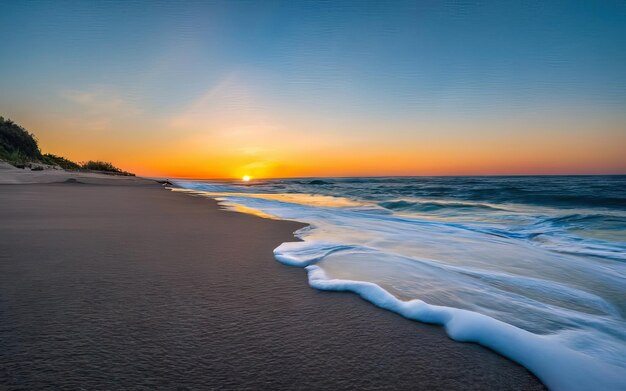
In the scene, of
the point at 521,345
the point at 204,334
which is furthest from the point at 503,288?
the point at 204,334

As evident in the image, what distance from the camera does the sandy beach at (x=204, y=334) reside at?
36.6 inches

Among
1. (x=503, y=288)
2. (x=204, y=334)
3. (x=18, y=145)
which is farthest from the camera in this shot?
(x=18, y=145)

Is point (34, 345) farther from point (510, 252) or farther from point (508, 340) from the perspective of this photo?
point (510, 252)

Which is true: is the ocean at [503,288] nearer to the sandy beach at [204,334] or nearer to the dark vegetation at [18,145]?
the sandy beach at [204,334]

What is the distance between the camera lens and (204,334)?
117cm

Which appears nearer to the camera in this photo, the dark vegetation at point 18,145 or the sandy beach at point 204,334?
the sandy beach at point 204,334

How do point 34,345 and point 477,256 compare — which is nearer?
point 34,345

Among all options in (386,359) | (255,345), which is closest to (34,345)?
(255,345)

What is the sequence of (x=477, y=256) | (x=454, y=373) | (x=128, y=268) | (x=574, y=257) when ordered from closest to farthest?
(x=454, y=373)
(x=128, y=268)
(x=477, y=256)
(x=574, y=257)

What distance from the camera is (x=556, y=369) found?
1.06 m

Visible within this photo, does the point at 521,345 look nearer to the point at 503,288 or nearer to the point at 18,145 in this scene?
the point at 503,288

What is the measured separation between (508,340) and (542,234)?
4.89 m

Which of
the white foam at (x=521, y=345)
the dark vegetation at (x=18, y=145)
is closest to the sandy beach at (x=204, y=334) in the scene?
the white foam at (x=521, y=345)

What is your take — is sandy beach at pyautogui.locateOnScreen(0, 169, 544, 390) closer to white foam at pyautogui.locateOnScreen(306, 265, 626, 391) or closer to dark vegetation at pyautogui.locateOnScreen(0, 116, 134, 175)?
white foam at pyautogui.locateOnScreen(306, 265, 626, 391)
